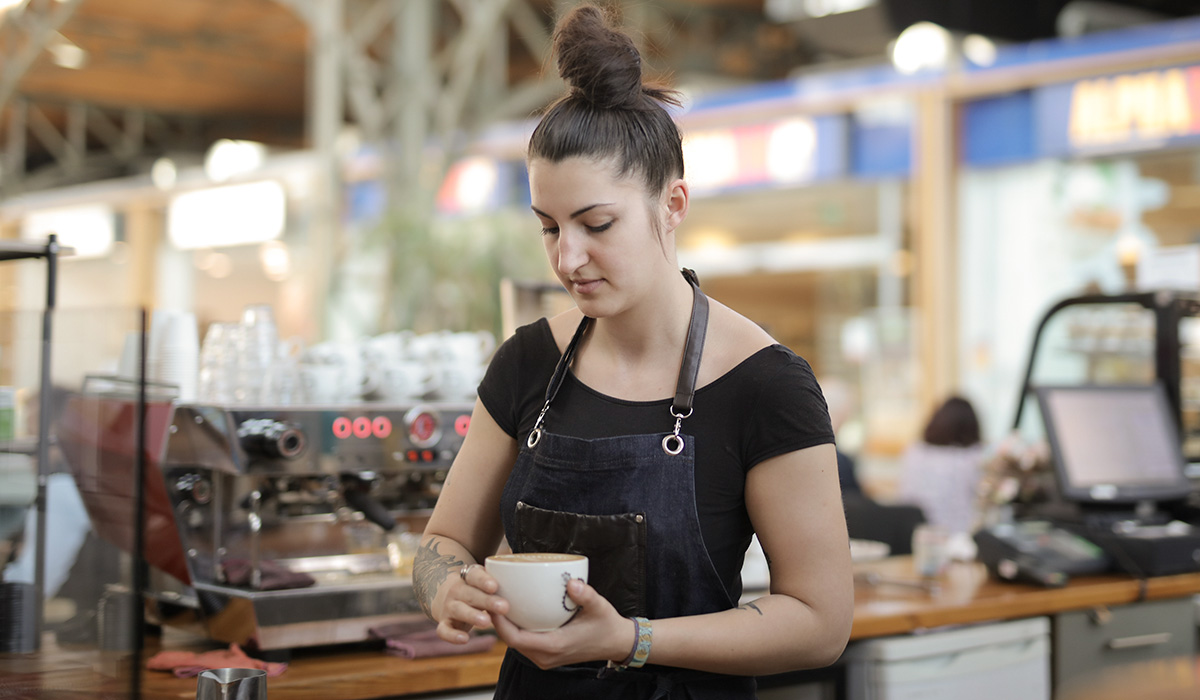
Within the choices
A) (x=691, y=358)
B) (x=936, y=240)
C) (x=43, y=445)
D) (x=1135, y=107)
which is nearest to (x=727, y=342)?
(x=691, y=358)

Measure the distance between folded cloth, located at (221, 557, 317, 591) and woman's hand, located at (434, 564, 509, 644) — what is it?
66 centimetres

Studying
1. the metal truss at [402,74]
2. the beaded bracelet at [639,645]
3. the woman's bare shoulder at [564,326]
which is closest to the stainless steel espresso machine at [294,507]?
the woman's bare shoulder at [564,326]

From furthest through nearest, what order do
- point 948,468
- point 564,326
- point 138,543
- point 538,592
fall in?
point 948,468 < point 138,543 < point 564,326 < point 538,592

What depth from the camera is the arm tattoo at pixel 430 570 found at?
4.80 feet

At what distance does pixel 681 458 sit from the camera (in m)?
1.41

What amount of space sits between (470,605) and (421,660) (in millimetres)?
686

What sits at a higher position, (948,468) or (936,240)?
(936,240)

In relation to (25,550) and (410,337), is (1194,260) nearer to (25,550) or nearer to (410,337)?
(410,337)

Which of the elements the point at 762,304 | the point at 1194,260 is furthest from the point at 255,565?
the point at 762,304

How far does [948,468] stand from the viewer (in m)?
5.18

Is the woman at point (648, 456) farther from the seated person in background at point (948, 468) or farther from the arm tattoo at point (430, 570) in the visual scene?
the seated person in background at point (948, 468)

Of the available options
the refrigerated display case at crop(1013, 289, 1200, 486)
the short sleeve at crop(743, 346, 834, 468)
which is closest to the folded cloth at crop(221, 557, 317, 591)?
the short sleeve at crop(743, 346, 834, 468)

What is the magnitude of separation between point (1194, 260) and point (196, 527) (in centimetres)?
328

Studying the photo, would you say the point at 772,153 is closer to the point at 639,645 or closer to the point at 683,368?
the point at 683,368
